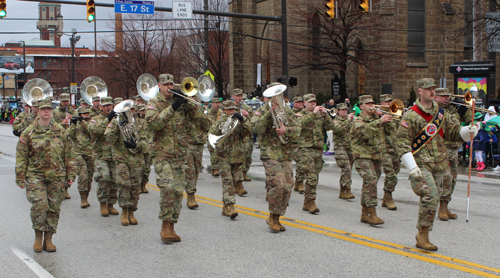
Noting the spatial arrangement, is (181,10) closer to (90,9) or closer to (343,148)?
(90,9)

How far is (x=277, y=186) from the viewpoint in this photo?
780cm

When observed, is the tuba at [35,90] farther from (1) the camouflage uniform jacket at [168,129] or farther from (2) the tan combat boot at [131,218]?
(1) the camouflage uniform jacket at [168,129]

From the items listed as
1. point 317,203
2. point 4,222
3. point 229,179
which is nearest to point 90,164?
point 4,222

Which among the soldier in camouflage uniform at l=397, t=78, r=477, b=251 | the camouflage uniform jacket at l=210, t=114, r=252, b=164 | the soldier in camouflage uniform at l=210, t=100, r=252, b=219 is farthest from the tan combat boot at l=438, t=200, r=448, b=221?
the camouflage uniform jacket at l=210, t=114, r=252, b=164

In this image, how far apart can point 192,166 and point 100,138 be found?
1905mm

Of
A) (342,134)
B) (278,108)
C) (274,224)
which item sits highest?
(278,108)

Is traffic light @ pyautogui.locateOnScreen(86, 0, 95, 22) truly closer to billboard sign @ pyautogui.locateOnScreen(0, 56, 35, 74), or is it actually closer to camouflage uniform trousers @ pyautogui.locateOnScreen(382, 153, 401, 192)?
camouflage uniform trousers @ pyautogui.locateOnScreen(382, 153, 401, 192)

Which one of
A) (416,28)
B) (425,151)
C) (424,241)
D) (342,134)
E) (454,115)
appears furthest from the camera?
(416,28)

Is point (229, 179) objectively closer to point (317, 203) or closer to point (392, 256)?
point (317, 203)

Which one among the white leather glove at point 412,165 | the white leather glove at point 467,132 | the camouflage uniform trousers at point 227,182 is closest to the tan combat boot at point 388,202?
the white leather glove at point 467,132

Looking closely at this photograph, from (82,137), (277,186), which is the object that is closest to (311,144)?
(277,186)

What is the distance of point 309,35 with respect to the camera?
3123 centimetres

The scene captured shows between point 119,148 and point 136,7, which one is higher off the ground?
point 136,7

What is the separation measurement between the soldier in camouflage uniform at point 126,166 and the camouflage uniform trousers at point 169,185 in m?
1.49
